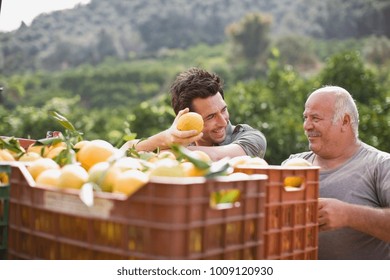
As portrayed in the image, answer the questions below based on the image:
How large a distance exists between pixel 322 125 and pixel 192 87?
0.67 meters

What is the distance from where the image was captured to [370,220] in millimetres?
2102

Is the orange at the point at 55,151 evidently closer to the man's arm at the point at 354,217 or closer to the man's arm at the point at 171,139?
the man's arm at the point at 171,139

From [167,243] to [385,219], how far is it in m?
1.28

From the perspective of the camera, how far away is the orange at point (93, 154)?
1643 mm

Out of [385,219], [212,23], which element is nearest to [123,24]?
[212,23]

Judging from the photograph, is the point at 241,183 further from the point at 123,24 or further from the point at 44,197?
the point at 123,24

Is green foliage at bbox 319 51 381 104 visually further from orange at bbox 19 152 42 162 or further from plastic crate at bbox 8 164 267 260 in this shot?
plastic crate at bbox 8 164 267 260

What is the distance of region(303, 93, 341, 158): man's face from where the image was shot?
8.16ft

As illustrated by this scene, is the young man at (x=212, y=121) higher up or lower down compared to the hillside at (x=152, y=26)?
lower down

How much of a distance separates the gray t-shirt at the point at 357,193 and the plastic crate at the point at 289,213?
0.61 meters

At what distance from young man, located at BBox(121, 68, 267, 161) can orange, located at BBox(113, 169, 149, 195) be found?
963 mm

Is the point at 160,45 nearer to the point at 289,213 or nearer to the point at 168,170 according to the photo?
the point at 289,213

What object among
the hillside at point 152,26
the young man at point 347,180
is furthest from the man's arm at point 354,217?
the hillside at point 152,26
